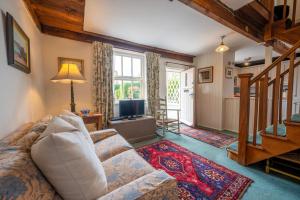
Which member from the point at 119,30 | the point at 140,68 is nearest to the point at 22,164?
the point at 119,30

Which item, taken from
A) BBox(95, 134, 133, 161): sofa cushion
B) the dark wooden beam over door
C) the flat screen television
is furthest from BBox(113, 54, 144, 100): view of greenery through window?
BBox(95, 134, 133, 161): sofa cushion

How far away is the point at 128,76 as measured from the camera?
3545 millimetres

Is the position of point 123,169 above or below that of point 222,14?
below

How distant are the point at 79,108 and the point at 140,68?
1.81 m

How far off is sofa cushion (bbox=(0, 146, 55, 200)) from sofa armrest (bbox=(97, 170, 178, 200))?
268 mm

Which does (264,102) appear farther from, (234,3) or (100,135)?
(100,135)

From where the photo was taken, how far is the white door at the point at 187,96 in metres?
4.24

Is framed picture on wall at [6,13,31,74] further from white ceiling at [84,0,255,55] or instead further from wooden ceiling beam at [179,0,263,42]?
wooden ceiling beam at [179,0,263,42]

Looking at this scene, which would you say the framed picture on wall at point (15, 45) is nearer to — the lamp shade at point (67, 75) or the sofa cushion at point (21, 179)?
the lamp shade at point (67, 75)

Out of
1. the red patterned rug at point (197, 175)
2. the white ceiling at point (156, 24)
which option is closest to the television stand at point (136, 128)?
the red patterned rug at point (197, 175)

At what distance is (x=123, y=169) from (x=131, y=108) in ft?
6.86

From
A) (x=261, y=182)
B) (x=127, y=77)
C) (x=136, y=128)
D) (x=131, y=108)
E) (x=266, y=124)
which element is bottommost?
(x=261, y=182)

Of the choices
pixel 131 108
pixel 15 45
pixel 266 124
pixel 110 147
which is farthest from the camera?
pixel 131 108

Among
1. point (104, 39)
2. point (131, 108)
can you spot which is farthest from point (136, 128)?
point (104, 39)
